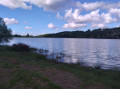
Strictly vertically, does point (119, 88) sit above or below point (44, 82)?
below

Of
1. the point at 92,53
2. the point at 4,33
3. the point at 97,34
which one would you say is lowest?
the point at 92,53

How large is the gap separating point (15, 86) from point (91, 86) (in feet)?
12.0

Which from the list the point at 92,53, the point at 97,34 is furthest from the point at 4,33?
the point at 97,34

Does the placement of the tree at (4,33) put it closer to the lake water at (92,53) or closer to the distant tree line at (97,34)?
the lake water at (92,53)

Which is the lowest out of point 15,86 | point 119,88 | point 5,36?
point 119,88

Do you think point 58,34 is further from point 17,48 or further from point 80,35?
point 17,48

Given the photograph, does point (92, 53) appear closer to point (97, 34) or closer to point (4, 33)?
point (4, 33)

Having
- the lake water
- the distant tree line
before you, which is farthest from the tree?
the distant tree line

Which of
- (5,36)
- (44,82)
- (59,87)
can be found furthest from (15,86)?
(5,36)

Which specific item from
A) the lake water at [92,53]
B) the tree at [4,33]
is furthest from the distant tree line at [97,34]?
the tree at [4,33]

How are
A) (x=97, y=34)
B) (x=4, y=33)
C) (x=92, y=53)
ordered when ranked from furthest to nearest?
(x=97, y=34) → (x=4, y=33) → (x=92, y=53)

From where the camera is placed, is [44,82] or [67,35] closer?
[44,82]

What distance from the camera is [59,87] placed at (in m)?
5.31

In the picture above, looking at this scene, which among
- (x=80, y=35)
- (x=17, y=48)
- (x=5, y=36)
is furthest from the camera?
(x=80, y=35)
